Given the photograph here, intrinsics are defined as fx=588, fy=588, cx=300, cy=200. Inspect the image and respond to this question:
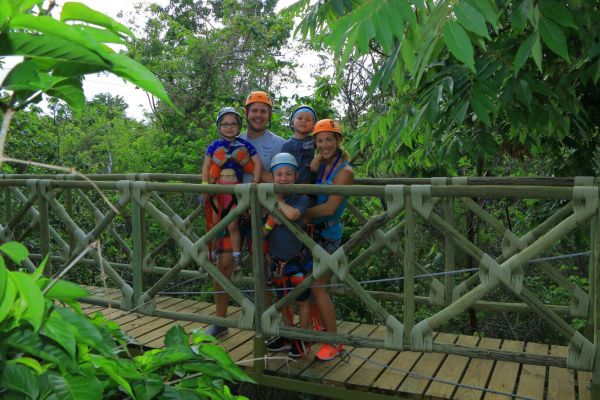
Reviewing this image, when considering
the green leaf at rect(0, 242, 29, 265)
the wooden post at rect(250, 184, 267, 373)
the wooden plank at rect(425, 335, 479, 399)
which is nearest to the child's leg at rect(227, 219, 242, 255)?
the wooden post at rect(250, 184, 267, 373)

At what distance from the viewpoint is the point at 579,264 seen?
7438 mm

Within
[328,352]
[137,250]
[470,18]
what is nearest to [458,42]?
[470,18]

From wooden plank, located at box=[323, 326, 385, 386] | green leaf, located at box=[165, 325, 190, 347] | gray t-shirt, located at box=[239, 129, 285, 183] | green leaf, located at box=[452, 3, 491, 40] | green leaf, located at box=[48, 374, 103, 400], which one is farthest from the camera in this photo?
gray t-shirt, located at box=[239, 129, 285, 183]

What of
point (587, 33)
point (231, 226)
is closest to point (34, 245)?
point (231, 226)

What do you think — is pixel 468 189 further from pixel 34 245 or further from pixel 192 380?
pixel 34 245

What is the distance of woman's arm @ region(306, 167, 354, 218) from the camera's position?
11.3 ft

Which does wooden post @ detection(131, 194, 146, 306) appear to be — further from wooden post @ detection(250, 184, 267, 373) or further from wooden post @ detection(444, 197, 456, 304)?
wooden post @ detection(444, 197, 456, 304)

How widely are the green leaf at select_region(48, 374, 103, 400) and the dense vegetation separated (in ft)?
1.50

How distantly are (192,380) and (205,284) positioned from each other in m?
5.94

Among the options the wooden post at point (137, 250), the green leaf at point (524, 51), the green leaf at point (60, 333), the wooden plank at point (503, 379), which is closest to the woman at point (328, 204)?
the wooden plank at point (503, 379)

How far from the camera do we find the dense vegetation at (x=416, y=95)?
2094mm

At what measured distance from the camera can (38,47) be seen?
76cm

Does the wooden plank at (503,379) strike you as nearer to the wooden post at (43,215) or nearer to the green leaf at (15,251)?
the green leaf at (15,251)

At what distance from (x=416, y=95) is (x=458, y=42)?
5.71 feet
